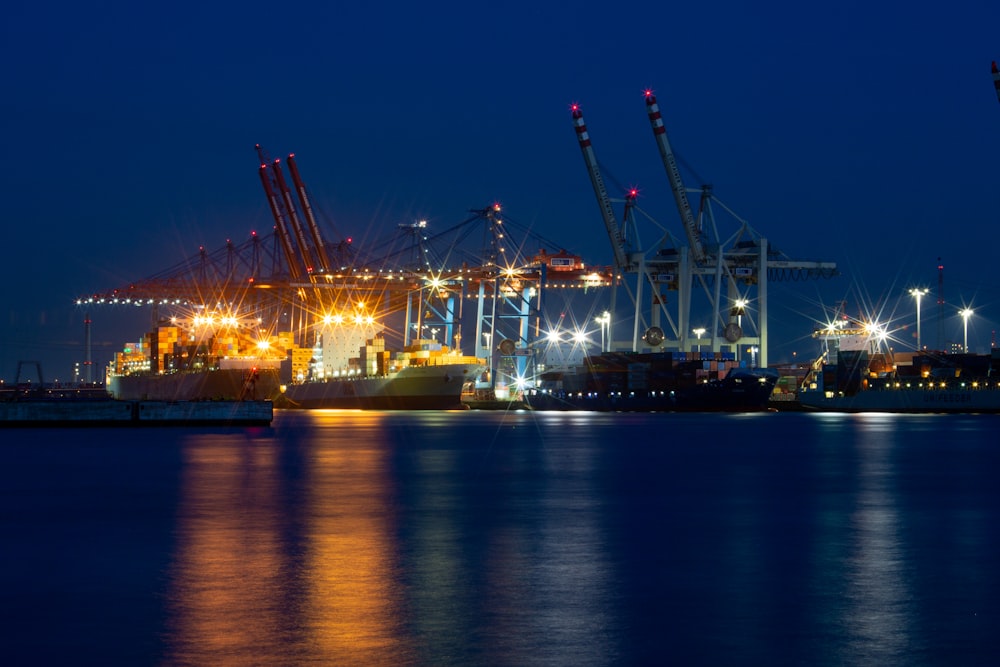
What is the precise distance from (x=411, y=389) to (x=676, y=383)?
2411 cm

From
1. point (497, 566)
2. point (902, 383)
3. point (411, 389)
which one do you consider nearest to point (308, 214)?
point (411, 389)

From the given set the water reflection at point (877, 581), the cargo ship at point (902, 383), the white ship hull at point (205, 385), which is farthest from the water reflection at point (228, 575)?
the white ship hull at point (205, 385)

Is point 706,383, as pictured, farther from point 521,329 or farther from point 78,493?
point 78,493

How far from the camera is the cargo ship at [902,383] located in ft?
349

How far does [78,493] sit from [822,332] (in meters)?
109

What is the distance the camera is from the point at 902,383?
4422 inches

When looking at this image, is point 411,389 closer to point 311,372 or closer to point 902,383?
point 311,372

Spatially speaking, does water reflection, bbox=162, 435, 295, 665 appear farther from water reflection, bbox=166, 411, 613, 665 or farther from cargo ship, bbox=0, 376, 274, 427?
cargo ship, bbox=0, 376, 274, 427

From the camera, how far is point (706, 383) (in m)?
110

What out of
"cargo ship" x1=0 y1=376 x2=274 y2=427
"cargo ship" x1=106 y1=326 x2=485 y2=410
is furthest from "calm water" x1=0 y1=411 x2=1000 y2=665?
"cargo ship" x1=106 y1=326 x2=485 y2=410

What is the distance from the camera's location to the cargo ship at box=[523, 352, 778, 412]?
110 metres

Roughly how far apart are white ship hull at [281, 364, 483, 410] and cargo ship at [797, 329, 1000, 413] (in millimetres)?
30666

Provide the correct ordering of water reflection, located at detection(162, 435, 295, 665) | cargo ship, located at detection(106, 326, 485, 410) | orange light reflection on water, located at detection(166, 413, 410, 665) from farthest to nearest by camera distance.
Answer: cargo ship, located at detection(106, 326, 485, 410), water reflection, located at detection(162, 435, 295, 665), orange light reflection on water, located at detection(166, 413, 410, 665)

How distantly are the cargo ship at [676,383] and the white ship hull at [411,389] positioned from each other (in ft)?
39.2
